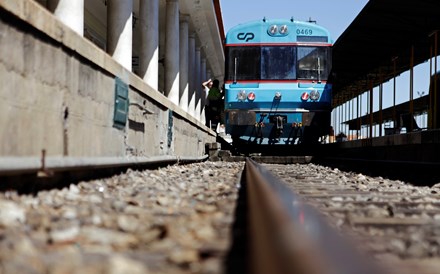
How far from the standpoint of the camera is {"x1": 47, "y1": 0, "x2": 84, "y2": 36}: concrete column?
7266 mm

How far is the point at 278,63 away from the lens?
1538 cm

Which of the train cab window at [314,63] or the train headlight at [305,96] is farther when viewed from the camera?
the train cab window at [314,63]

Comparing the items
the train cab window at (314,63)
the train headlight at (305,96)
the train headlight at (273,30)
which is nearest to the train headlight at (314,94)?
the train headlight at (305,96)

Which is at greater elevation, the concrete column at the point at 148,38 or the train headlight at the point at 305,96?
the concrete column at the point at 148,38

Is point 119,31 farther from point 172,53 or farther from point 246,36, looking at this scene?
point 172,53

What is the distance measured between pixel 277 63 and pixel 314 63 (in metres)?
0.98

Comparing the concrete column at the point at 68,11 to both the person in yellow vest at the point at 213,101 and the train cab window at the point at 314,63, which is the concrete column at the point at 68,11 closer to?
the train cab window at the point at 314,63

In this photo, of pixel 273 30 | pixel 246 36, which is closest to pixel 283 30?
pixel 273 30

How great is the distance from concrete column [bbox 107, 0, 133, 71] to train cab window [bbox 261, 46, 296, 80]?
5.86 m

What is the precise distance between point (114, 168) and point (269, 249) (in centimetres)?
569

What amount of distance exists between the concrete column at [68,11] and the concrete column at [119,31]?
2.58m

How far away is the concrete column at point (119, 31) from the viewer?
1005 cm

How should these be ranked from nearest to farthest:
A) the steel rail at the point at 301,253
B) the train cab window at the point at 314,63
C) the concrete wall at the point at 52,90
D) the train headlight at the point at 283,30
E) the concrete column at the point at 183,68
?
the steel rail at the point at 301,253, the concrete wall at the point at 52,90, the train cab window at the point at 314,63, the train headlight at the point at 283,30, the concrete column at the point at 183,68

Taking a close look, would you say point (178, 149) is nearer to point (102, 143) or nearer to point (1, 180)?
point (102, 143)
